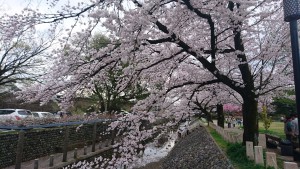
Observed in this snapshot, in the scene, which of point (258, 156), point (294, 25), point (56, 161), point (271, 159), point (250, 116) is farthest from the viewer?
point (56, 161)

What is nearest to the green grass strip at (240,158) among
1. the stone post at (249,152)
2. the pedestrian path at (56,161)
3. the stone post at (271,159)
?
the stone post at (249,152)

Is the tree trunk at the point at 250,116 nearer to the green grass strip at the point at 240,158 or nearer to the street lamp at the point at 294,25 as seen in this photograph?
the green grass strip at the point at 240,158

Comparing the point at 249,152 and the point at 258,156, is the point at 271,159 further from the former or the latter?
the point at 249,152

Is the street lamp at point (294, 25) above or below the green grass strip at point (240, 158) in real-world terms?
above

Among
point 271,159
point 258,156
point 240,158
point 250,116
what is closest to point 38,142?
point 240,158

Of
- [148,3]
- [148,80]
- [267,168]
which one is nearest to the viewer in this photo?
[148,3]

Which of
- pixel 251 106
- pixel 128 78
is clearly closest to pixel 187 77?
pixel 251 106

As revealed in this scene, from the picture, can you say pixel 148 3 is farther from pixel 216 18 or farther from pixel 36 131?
pixel 36 131

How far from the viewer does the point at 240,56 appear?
8.47 m

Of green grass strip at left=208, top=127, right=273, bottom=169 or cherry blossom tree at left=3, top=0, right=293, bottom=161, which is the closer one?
cherry blossom tree at left=3, top=0, right=293, bottom=161

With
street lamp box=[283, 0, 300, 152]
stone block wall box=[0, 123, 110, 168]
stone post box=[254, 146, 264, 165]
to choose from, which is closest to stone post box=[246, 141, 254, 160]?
stone post box=[254, 146, 264, 165]

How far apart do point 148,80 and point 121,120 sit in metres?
2.14

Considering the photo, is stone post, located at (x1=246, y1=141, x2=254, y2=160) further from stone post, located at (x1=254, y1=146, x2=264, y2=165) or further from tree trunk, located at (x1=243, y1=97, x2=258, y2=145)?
stone post, located at (x1=254, y1=146, x2=264, y2=165)

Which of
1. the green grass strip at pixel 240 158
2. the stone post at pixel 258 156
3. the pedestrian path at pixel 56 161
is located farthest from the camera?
the pedestrian path at pixel 56 161
